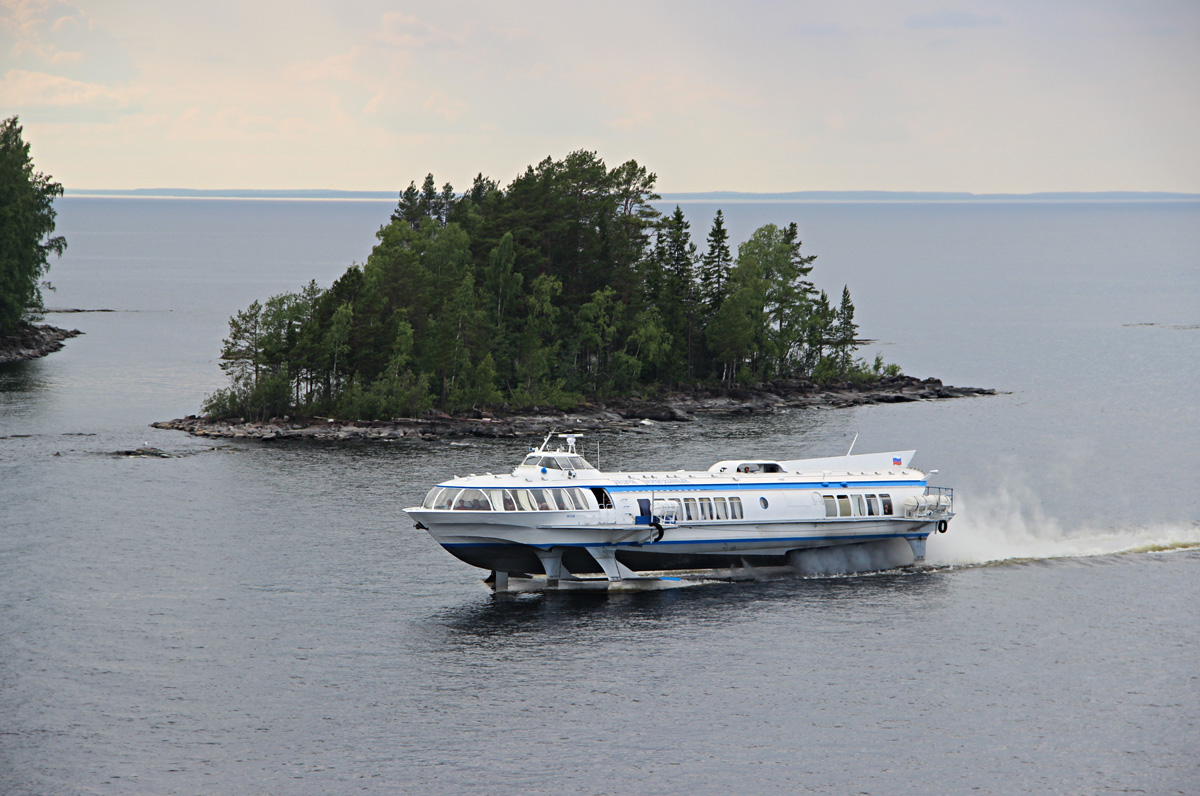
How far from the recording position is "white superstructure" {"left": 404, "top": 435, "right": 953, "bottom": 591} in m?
58.0

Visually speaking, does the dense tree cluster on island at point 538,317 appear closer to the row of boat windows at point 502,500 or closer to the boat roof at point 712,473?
the boat roof at point 712,473

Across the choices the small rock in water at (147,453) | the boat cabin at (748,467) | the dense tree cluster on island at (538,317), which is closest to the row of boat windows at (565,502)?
the boat cabin at (748,467)

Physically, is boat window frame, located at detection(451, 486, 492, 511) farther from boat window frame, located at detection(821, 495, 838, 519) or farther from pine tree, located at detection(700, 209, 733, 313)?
pine tree, located at detection(700, 209, 733, 313)

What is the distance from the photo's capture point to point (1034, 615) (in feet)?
195

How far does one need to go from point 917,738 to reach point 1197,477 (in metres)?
57.7

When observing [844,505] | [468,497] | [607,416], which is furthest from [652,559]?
[607,416]

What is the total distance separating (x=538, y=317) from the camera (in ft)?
415

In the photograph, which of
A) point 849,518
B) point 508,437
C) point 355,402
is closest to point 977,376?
point 508,437

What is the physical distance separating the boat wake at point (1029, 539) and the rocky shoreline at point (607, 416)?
44.7m

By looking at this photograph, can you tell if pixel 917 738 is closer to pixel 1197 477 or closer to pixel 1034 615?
pixel 1034 615

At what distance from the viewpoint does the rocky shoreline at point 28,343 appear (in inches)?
5908

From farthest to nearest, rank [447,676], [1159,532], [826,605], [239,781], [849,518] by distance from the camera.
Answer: [1159,532] < [849,518] < [826,605] < [447,676] < [239,781]

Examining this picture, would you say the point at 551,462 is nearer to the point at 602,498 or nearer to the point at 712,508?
the point at 602,498

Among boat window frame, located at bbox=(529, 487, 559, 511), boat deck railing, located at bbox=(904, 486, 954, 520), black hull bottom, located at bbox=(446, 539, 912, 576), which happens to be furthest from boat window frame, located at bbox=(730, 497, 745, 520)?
boat deck railing, located at bbox=(904, 486, 954, 520)
